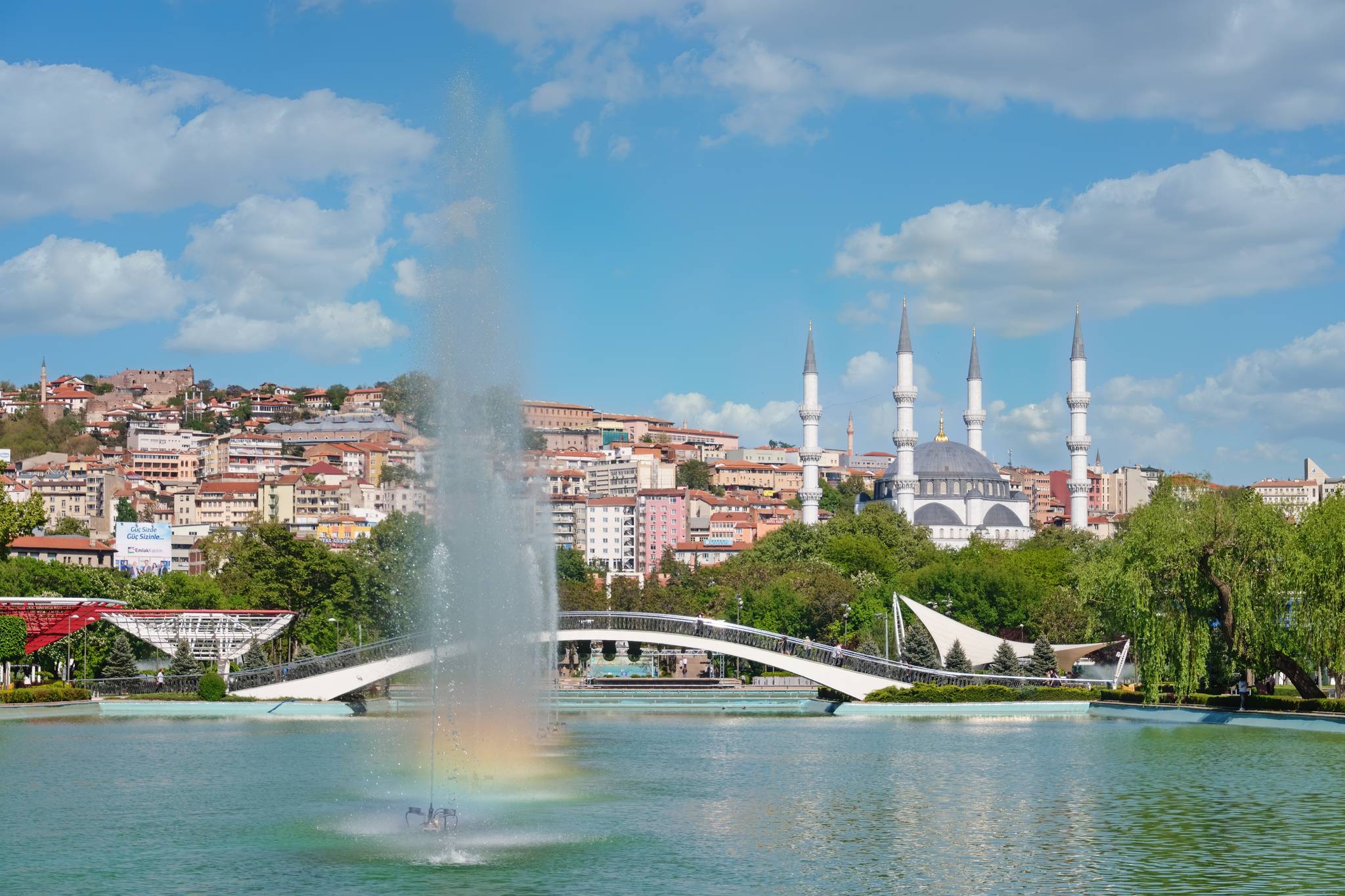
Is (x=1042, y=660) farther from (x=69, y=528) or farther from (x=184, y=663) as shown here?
(x=69, y=528)

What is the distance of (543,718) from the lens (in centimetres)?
4256

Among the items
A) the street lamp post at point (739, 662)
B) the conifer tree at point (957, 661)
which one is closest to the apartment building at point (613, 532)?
the street lamp post at point (739, 662)

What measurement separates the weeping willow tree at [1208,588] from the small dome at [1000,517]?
3452 inches

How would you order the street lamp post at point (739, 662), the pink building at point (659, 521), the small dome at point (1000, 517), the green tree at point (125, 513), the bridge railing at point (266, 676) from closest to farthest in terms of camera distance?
the bridge railing at point (266, 676), the street lamp post at point (739, 662), the small dome at point (1000, 517), the green tree at point (125, 513), the pink building at point (659, 521)

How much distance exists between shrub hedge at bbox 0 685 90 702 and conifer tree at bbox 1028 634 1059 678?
32203mm

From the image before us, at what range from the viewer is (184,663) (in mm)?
52375

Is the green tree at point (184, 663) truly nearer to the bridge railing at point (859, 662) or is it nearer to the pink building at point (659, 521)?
the bridge railing at point (859, 662)

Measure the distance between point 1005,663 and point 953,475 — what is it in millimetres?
75715

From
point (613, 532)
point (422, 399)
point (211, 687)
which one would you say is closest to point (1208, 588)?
point (422, 399)

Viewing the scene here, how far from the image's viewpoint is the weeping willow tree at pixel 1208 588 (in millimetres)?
40469

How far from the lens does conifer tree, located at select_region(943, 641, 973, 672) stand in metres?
57.7

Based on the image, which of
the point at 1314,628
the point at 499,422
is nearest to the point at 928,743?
the point at 1314,628

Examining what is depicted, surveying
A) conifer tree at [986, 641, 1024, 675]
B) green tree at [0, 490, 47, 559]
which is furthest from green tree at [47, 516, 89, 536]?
conifer tree at [986, 641, 1024, 675]

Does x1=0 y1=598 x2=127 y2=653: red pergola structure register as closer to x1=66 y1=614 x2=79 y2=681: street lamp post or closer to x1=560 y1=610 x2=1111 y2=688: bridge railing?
x1=66 y1=614 x2=79 y2=681: street lamp post
